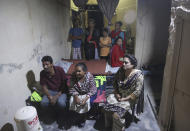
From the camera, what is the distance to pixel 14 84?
8.21 feet

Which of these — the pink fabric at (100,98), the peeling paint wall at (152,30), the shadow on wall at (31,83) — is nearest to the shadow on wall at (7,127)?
Result: the shadow on wall at (31,83)

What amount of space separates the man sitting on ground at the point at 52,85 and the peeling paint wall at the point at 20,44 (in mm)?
370

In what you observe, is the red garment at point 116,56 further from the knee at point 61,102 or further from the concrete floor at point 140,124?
the knee at point 61,102

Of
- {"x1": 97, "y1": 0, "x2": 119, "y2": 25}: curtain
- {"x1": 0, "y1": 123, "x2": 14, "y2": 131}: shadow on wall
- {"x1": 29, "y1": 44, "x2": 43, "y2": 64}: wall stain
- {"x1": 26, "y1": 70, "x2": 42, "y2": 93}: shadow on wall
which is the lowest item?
{"x1": 0, "y1": 123, "x2": 14, "y2": 131}: shadow on wall

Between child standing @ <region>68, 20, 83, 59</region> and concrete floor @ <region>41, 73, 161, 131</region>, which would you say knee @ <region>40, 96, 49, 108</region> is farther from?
child standing @ <region>68, 20, 83, 59</region>

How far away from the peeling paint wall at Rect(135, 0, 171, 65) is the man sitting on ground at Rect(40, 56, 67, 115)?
257 cm

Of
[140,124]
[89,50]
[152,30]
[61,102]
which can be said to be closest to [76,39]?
[89,50]

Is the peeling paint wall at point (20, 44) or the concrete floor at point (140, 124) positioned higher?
the peeling paint wall at point (20, 44)

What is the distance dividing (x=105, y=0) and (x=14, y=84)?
126 inches

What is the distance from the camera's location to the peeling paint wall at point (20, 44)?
89.1 inches

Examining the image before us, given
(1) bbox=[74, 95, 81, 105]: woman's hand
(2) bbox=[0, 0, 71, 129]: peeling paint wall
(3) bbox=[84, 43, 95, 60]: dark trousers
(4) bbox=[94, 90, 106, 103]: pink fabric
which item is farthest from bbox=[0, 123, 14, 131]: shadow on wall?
(3) bbox=[84, 43, 95, 60]: dark trousers

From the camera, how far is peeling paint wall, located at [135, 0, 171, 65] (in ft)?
13.6

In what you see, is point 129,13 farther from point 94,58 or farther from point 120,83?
point 120,83

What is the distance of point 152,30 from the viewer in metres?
4.32
